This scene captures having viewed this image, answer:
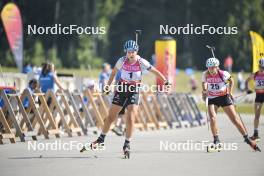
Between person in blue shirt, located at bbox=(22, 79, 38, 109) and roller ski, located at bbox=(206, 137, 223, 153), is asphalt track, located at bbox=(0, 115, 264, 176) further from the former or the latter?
person in blue shirt, located at bbox=(22, 79, 38, 109)

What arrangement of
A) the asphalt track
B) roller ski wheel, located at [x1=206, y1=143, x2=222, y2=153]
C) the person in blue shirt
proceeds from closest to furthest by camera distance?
the asphalt track, roller ski wheel, located at [x1=206, y1=143, x2=222, y2=153], the person in blue shirt

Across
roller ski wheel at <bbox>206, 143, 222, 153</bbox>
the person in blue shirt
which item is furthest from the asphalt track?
the person in blue shirt

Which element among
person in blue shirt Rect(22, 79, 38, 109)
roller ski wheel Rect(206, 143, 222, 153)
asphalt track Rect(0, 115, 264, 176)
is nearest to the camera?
asphalt track Rect(0, 115, 264, 176)

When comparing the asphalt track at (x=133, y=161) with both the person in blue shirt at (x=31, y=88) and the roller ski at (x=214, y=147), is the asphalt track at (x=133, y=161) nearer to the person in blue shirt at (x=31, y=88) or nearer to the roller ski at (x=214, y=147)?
the roller ski at (x=214, y=147)

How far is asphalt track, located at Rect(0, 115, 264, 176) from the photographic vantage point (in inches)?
545

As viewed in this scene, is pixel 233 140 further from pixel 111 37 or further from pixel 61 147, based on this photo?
pixel 111 37

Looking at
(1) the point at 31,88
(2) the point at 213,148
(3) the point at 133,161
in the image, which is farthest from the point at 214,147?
(1) the point at 31,88

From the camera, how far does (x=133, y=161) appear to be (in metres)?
15.6

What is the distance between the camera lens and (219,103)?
1825 cm

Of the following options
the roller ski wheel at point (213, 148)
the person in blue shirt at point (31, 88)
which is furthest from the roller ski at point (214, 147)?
the person in blue shirt at point (31, 88)

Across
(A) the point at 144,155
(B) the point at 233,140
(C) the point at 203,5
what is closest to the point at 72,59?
(C) the point at 203,5

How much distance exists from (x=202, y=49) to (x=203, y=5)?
387cm

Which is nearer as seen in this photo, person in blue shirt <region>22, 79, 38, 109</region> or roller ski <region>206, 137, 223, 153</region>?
roller ski <region>206, 137, 223, 153</region>

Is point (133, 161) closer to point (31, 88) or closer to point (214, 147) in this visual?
point (214, 147)
